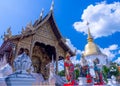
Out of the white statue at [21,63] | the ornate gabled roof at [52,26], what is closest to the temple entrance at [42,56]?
the ornate gabled roof at [52,26]

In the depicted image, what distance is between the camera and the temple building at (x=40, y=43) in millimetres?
13023

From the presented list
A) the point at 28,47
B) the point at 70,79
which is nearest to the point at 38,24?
the point at 28,47

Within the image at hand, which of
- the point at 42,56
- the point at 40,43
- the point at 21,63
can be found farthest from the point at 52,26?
the point at 21,63

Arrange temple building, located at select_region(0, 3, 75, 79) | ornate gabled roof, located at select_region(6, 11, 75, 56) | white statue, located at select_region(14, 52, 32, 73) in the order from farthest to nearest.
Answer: ornate gabled roof, located at select_region(6, 11, 75, 56)
temple building, located at select_region(0, 3, 75, 79)
white statue, located at select_region(14, 52, 32, 73)

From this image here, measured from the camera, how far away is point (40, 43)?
593 inches

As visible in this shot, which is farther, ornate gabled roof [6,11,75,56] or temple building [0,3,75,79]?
ornate gabled roof [6,11,75,56]

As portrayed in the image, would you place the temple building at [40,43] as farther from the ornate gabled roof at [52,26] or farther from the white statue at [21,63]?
the white statue at [21,63]

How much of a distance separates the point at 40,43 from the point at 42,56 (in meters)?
1.31

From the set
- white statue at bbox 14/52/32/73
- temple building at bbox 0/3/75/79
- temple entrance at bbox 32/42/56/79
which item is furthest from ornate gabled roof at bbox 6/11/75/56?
white statue at bbox 14/52/32/73

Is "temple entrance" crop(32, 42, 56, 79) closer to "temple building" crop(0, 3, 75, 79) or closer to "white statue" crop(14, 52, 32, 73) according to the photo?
"temple building" crop(0, 3, 75, 79)

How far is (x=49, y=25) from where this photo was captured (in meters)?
15.5

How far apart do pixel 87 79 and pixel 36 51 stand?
4.72 m

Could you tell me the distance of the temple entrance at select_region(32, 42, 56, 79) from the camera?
607 inches

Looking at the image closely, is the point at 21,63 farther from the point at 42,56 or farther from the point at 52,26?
the point at 42,56
